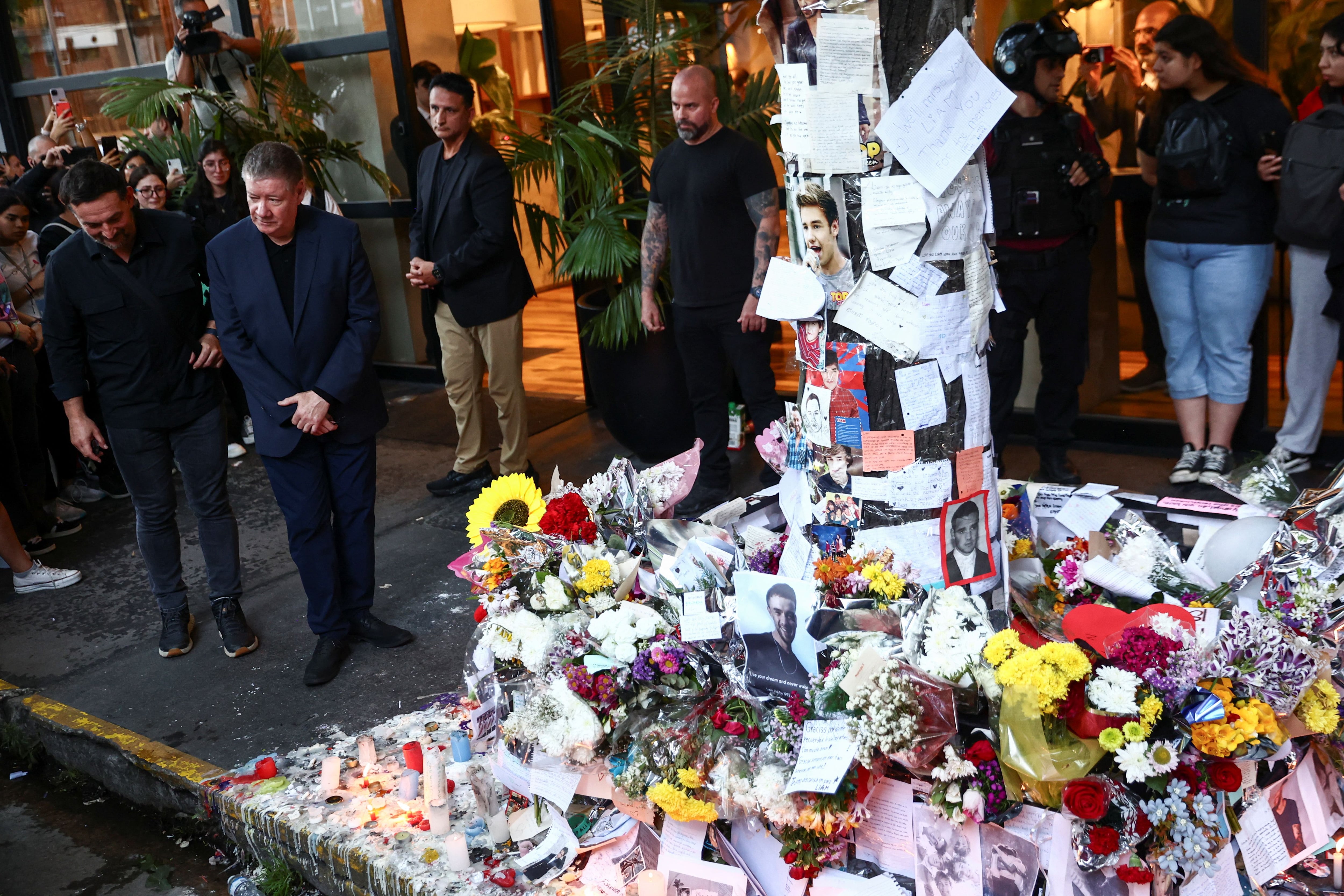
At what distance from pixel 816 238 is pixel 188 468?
2.89 m

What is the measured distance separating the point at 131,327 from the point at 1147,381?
447 cm

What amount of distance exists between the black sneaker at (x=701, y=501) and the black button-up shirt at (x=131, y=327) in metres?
2.13

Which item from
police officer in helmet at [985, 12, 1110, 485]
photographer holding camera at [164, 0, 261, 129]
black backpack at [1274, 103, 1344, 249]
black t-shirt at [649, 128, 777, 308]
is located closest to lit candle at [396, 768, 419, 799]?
black t-shirt at [649, 128, 777, 308]

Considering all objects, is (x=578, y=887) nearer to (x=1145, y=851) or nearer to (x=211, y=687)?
(x=1145, y=851)

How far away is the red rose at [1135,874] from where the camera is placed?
2334mm

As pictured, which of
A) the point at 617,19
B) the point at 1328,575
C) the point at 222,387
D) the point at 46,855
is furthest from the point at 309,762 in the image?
the point at 617,19

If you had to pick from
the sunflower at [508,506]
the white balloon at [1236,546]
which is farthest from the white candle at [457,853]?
the white balloon at [1236,546]

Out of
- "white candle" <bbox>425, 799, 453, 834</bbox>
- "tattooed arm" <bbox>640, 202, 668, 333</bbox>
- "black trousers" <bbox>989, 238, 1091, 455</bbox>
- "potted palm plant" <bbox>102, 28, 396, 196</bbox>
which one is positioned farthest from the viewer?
"potted palm plant" <bbox>102, 28, 396, 196</bbox>

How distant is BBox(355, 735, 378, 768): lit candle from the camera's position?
11.6 feet

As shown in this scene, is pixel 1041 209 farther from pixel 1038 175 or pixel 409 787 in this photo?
pixel 409 787

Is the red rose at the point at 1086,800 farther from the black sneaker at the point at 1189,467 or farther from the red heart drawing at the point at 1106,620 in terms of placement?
the black sneaker at the point at 1189,467

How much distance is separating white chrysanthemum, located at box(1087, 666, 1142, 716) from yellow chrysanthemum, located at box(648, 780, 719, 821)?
834mm

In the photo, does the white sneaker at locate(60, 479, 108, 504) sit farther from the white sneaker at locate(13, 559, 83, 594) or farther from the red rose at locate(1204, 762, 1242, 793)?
the red rose at locate(1204, 762, 1242, 793)

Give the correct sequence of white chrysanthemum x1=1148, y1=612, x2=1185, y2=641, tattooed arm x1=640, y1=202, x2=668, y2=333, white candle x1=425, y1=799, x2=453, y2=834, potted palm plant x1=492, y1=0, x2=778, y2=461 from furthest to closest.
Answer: potted palm plant x1=492, y1=0, x2=778, y2=461 < tattooed arm x1=640, y1=202, x2=668, y2=333 < white candle x1=425, y1=799, x2=453, y2=834 < white chrysanthemum x1=1148, y1=612, x2=1185, y2=641
